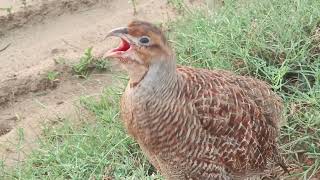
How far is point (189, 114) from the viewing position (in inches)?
141

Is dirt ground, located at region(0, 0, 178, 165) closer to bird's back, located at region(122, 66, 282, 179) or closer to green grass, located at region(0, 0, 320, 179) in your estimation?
green grass, located at region(0, 0, 320, 179)

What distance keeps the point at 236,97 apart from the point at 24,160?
171 cm

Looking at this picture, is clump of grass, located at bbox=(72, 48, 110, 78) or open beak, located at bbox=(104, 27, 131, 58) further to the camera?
clump of grass, located at bbox=(72, 48, 110, 78)

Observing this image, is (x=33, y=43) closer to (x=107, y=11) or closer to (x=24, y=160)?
(x=107, y=11)

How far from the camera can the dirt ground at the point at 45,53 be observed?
5281mm

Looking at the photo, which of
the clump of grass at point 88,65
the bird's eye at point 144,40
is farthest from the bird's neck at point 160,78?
the clump of grass at point 88,65

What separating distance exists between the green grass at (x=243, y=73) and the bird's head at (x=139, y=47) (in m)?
1.27

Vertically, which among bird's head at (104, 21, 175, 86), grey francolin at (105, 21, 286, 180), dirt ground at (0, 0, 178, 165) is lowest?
dirt ground at (0, 0, 178, 165)

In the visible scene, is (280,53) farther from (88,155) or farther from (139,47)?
(139,47)

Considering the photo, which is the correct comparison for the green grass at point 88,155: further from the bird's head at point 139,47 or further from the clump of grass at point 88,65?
the bird's head at point 139,47

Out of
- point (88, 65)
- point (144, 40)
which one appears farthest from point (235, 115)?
point (88, 65)

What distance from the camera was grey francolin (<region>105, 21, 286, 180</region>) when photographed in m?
3.37

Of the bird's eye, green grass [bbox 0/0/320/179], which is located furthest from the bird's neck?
green grass [bbox 0/0/320/179]

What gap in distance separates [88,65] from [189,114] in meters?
2.30
